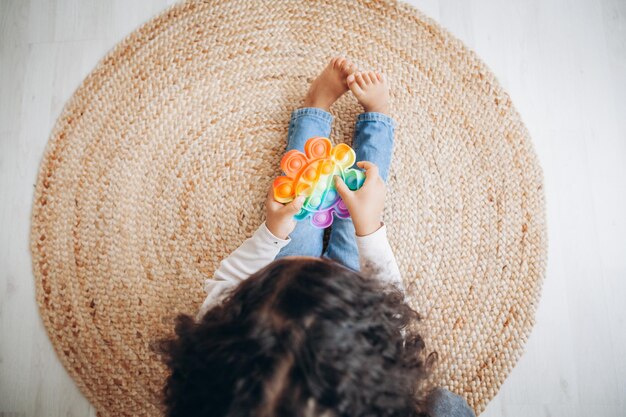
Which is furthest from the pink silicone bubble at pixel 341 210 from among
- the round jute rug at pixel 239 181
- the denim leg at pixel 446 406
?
the denim leg at pixel 446 406

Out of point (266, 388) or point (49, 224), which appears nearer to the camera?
point (266, 388)

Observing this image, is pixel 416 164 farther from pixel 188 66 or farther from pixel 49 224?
pixel 49 224

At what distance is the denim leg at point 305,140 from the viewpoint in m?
0.69

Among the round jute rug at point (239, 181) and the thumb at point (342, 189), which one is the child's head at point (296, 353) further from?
the round jute rug at point (239, 181)

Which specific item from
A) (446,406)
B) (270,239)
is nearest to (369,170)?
(270,239)

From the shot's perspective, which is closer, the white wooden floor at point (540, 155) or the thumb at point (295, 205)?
the thumb at point (295, 205)

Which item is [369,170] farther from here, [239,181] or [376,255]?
[239,181]

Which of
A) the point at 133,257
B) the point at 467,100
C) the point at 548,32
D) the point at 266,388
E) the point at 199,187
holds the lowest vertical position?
the point at 266,388

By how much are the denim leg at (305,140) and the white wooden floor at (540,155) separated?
32 cm

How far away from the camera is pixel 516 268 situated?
2.46 ft

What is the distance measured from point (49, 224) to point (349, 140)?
1.87 feet

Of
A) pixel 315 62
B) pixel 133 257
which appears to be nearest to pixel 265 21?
pixel 315 62

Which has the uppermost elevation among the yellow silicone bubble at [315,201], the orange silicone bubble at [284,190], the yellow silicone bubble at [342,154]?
the yellow silicone bubble at [342,154]

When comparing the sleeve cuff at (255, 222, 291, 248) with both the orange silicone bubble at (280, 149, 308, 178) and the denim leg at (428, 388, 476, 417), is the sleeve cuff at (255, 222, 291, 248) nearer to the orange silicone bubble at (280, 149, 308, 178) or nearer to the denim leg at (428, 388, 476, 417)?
the orange silicone bubble at (280, 149, 308, 178)
